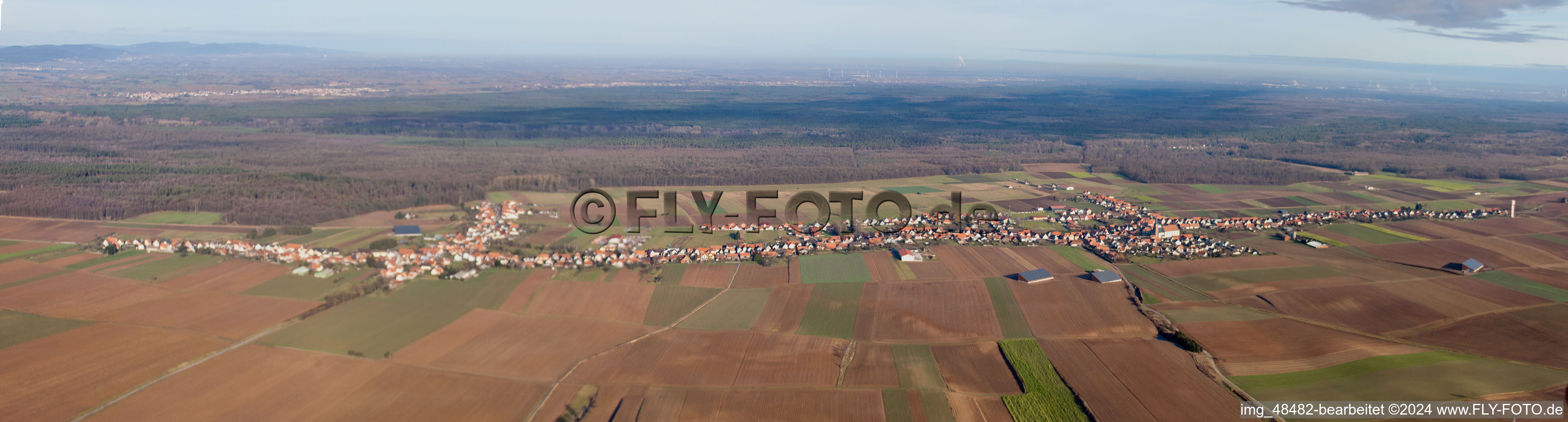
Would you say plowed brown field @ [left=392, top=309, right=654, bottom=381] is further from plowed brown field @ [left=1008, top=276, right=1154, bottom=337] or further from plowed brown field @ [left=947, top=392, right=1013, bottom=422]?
plowed brown field @ [left=1008, top=276, right=1154, bottom=337]

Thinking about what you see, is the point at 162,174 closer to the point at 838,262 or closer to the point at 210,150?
the point at 210,150

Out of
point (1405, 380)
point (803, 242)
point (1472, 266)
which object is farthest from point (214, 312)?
point (1472, 266)

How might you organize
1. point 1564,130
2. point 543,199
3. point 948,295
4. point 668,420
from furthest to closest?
point 1564,130, point 543,199, point 948,295, point 668,420

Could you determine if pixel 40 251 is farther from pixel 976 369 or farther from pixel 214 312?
pixel 976 369

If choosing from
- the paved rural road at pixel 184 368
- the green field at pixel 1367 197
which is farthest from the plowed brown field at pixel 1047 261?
the green field at pixel 1367 197

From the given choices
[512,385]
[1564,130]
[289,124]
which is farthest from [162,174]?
[1564,130]

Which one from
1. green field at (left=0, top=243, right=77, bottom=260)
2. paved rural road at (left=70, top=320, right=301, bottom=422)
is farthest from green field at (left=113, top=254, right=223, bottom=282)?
paved rural road at (left=70, top=320, right=301, bottom=422)
